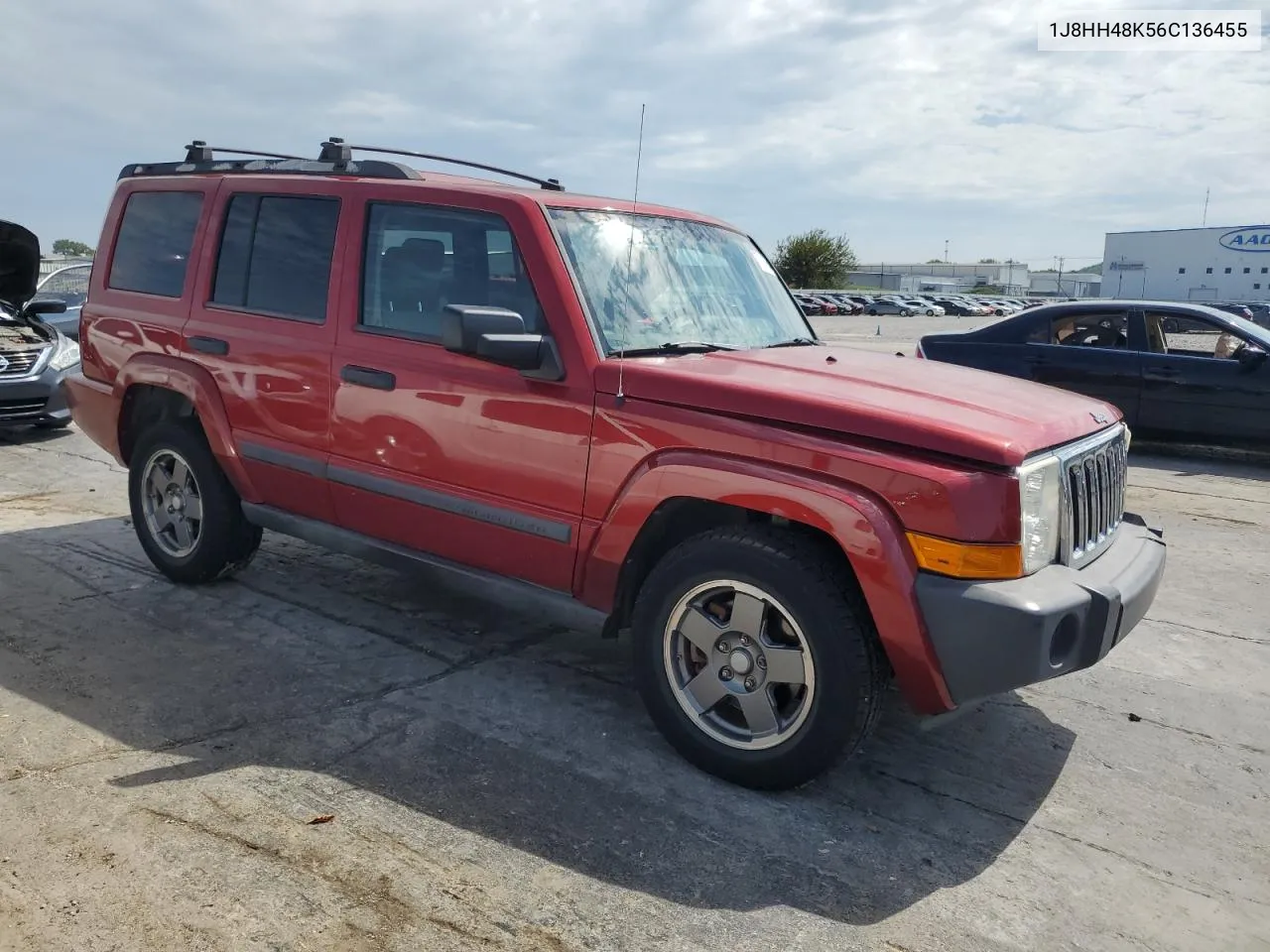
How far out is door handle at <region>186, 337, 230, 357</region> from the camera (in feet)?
15.7

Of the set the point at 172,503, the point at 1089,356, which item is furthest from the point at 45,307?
the point at 1089,356

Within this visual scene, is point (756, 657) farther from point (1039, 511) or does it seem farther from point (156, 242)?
point (156, 242)

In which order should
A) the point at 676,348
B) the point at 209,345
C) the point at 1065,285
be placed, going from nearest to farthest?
the point at 676,348 < the point at 209,345 < the point at 1065,285

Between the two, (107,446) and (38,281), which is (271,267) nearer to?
(107,446)

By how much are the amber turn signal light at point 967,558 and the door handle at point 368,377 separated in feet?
7.08

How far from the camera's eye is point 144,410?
539 centimetres

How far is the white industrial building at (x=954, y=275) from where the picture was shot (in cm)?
12162

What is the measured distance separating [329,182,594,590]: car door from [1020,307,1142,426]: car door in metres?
7.71

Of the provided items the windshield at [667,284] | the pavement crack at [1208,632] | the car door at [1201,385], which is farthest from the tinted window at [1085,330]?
the windshield at [667,284]

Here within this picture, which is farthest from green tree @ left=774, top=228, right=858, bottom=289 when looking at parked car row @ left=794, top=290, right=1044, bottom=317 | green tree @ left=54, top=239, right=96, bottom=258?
green tree @ left=54, top=239, right=96, bottom=258

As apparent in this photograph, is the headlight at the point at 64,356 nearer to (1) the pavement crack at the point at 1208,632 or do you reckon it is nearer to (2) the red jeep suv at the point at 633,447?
(2) the red jeep suv at the point at 633,447

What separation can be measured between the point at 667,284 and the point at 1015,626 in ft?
6.22

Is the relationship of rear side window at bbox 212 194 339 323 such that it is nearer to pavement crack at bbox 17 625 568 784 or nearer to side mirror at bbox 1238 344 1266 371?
pavement crack at bbox 17 625 568 784

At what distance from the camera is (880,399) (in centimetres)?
330
